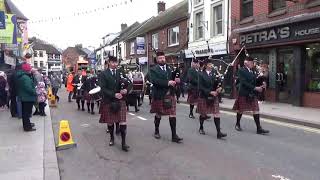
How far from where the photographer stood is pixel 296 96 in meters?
17.0

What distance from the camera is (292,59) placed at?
690 inches

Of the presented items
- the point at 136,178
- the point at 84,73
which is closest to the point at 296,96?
the point at 84,73

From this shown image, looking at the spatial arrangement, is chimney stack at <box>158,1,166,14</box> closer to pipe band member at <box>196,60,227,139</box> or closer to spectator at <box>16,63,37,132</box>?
spectator at <box>16,63,37,132</box>

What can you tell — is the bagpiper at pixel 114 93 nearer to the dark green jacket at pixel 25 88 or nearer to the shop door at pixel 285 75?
the dark green jacket at pixel 25 88

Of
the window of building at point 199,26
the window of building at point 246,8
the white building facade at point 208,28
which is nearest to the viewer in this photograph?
the window of building at point 246,8

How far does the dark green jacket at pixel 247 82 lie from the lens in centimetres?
1046

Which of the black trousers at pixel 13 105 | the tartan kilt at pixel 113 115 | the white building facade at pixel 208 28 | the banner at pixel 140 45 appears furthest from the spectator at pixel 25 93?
the banner at pixel 140 45

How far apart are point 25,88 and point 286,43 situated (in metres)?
10.5

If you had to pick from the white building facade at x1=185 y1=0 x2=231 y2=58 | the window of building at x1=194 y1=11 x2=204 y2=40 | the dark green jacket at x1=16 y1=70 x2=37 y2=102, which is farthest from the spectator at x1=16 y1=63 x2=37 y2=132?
the window of building at x1=194 y1=11 x2=204 y2=40

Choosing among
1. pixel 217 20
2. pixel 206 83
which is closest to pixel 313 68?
pixel 206 83

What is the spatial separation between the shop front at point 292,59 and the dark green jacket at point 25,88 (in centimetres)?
962

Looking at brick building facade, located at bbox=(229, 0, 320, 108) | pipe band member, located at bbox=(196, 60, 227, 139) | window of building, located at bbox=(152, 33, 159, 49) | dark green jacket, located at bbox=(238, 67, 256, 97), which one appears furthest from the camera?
window of building, located at bbox=(152, 33, 159, 49)

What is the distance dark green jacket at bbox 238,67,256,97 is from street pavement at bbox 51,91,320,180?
38.9 inches

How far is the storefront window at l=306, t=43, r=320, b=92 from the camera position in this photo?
1631 centimetres
